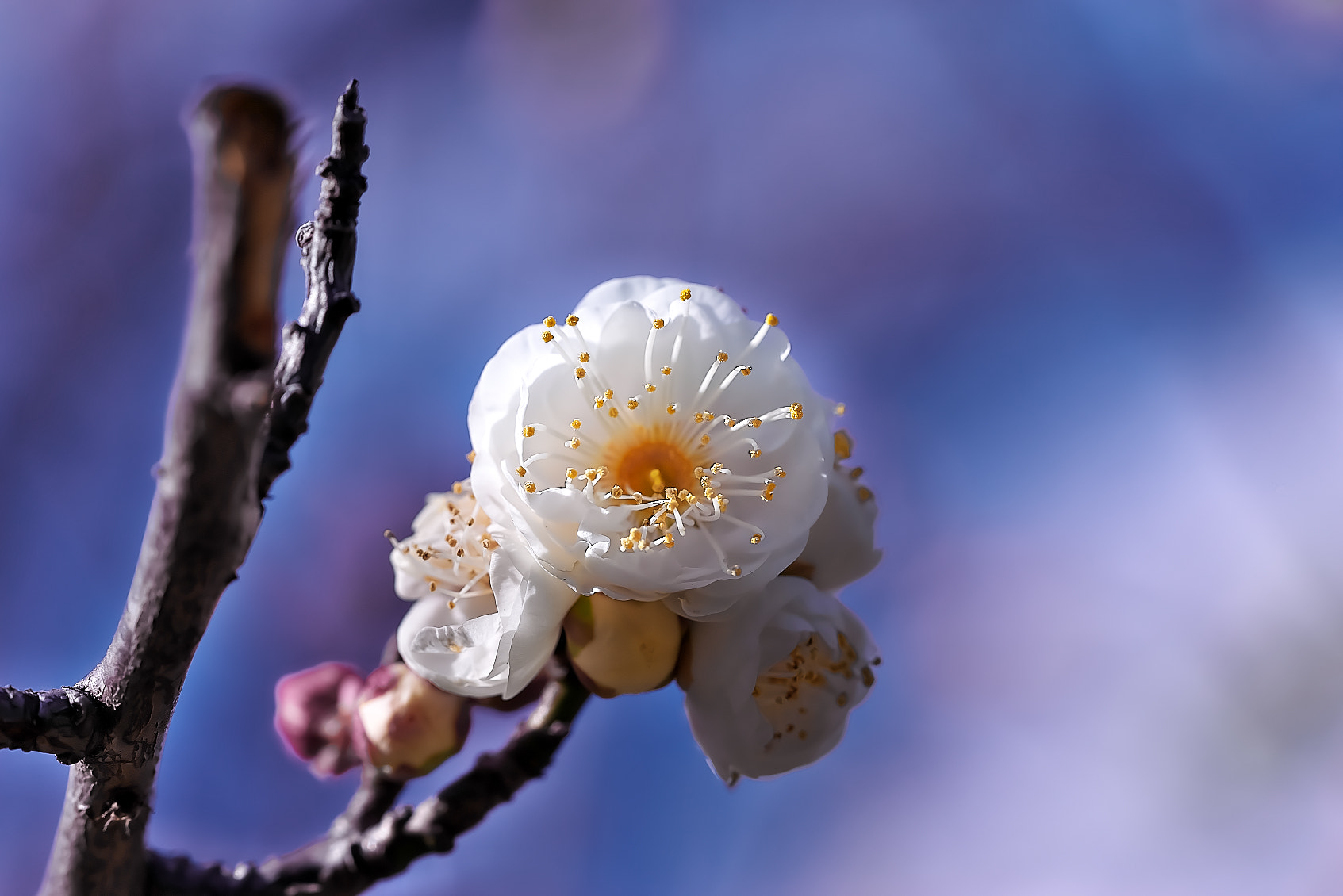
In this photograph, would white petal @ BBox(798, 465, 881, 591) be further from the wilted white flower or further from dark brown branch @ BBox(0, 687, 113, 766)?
dark brown branch @ BBox(0, 687, 113, 766)

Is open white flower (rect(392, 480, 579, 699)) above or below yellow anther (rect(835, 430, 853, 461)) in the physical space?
below

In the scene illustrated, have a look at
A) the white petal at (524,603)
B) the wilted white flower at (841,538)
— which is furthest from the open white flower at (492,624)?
the wilted white flower at (841,538)

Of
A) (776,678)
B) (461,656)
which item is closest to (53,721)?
(461,656)

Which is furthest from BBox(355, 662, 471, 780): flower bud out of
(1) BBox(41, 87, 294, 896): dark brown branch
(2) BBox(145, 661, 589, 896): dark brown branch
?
(1) BBox(41, 87, 294, 896): dark brown branch

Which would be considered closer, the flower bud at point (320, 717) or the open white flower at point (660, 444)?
the open white flower at point (660, 444)

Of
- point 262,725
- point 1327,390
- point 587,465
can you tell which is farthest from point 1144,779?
point 262,725

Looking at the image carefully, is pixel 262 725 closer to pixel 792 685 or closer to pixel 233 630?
pixel 233 630

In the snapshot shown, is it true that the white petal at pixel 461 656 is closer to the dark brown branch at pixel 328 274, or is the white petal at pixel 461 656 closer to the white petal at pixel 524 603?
the white petal at pixel 524 603
